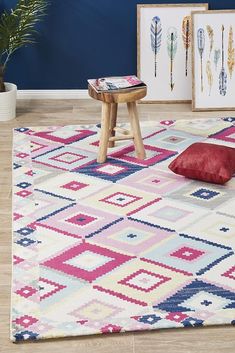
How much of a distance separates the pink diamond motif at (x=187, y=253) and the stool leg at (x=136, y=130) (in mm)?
1105

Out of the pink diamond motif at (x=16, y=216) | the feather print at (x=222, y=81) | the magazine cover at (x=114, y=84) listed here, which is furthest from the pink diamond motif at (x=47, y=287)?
the feather print at (x=222, y=81)

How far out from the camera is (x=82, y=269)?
3.72m

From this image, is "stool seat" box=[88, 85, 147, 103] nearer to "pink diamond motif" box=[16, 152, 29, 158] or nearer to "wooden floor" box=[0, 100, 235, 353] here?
"pink diamond motif" box=[16, 152, 29, 158]

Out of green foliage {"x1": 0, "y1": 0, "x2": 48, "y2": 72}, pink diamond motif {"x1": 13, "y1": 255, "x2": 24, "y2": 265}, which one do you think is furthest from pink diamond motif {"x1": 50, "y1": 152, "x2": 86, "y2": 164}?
pink diamond motif {"x1": 13, "y1": 255, "x2": 24, "y2": 265}

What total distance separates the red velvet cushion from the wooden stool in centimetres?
34

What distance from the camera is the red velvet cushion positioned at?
446cm

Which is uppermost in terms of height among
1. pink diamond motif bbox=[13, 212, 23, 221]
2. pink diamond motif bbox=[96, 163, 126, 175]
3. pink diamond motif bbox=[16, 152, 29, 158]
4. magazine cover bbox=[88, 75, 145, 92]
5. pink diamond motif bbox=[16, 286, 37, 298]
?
magazine cover bbox=[88, 75, 145, 92]

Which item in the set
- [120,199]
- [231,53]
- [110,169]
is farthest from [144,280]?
[231,53]

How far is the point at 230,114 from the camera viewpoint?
5672 mm

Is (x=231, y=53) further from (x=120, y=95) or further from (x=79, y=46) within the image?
(x=120, y=95)

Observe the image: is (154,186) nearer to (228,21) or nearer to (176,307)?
(176,307)

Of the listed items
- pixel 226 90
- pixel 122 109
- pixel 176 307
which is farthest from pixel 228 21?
pixel 176 307

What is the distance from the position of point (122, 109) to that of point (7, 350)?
281 centimetres

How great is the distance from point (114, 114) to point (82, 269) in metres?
1.47
